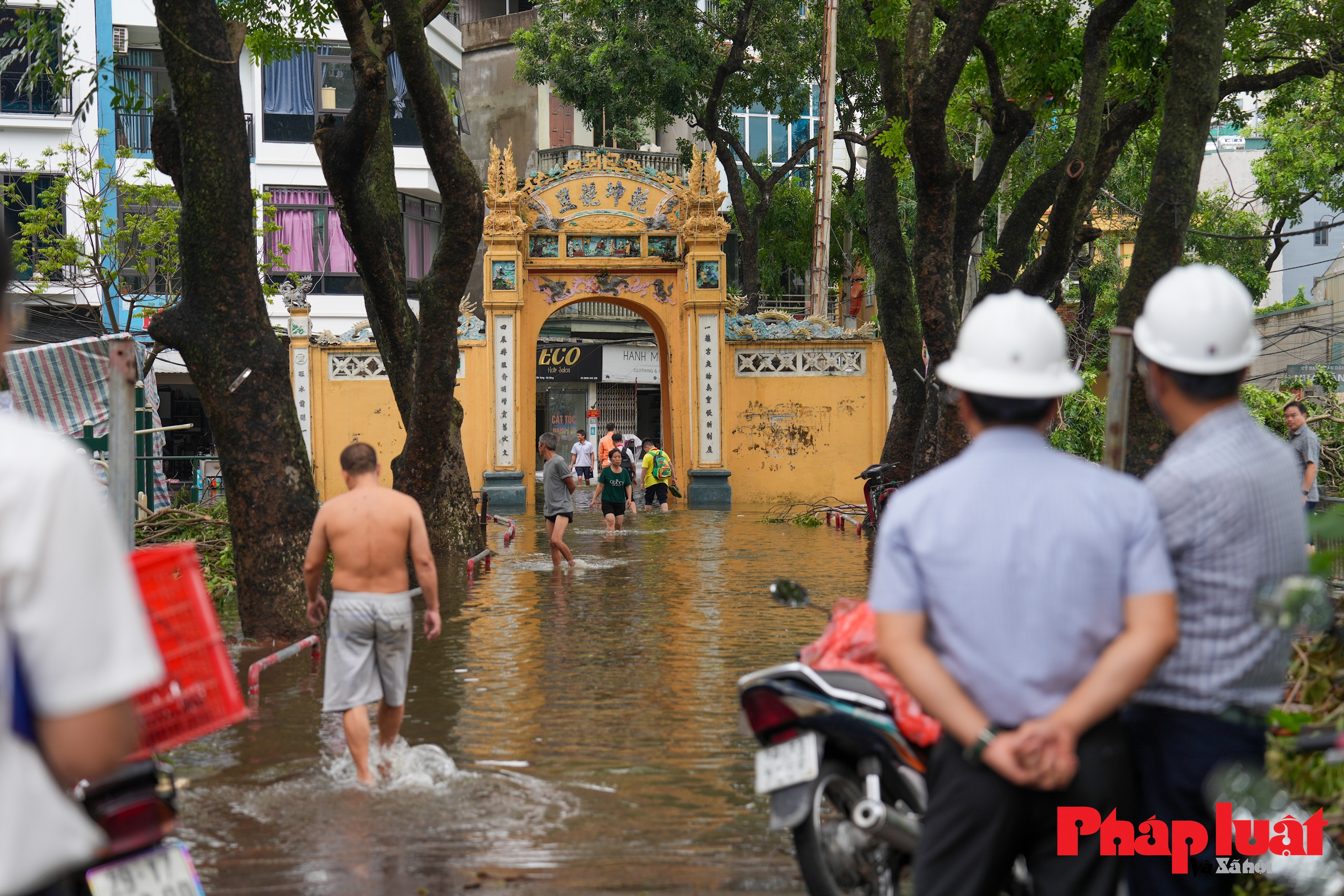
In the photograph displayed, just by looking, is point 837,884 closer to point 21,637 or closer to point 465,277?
point 21,637

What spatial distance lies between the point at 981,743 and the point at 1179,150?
6.73m

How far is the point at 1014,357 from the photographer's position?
2852mm

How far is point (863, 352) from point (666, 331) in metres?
3.78

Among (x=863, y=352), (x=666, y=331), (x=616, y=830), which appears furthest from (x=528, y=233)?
(x=616, y=830)

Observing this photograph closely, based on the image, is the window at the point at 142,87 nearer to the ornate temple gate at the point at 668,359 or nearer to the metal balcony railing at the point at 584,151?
the ornate temple gate at the point at 668,359

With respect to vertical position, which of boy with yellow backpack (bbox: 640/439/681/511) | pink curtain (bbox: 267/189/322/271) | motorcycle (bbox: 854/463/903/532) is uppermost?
pink curtain (bbox: 267/189/322/271)

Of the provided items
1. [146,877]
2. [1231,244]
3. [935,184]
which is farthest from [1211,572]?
[1231,244]

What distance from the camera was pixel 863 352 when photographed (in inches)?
969

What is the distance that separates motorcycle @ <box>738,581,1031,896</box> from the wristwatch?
109cm

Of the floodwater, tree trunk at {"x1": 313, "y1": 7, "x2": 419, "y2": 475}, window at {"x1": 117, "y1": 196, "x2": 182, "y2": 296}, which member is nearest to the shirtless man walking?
the floodwater

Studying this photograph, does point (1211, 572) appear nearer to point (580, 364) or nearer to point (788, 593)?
point (788, 593)

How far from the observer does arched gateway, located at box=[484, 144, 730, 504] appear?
23797 millimetres

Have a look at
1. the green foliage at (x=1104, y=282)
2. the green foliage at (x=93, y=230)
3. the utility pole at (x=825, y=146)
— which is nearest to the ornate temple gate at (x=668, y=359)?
the utility pole at (x=825, y=146)

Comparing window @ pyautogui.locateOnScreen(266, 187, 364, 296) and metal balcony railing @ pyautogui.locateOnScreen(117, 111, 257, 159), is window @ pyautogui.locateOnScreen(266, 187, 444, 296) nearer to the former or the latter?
window @ pyautogui.locateOnScreen(266, 187, 364, 296)
